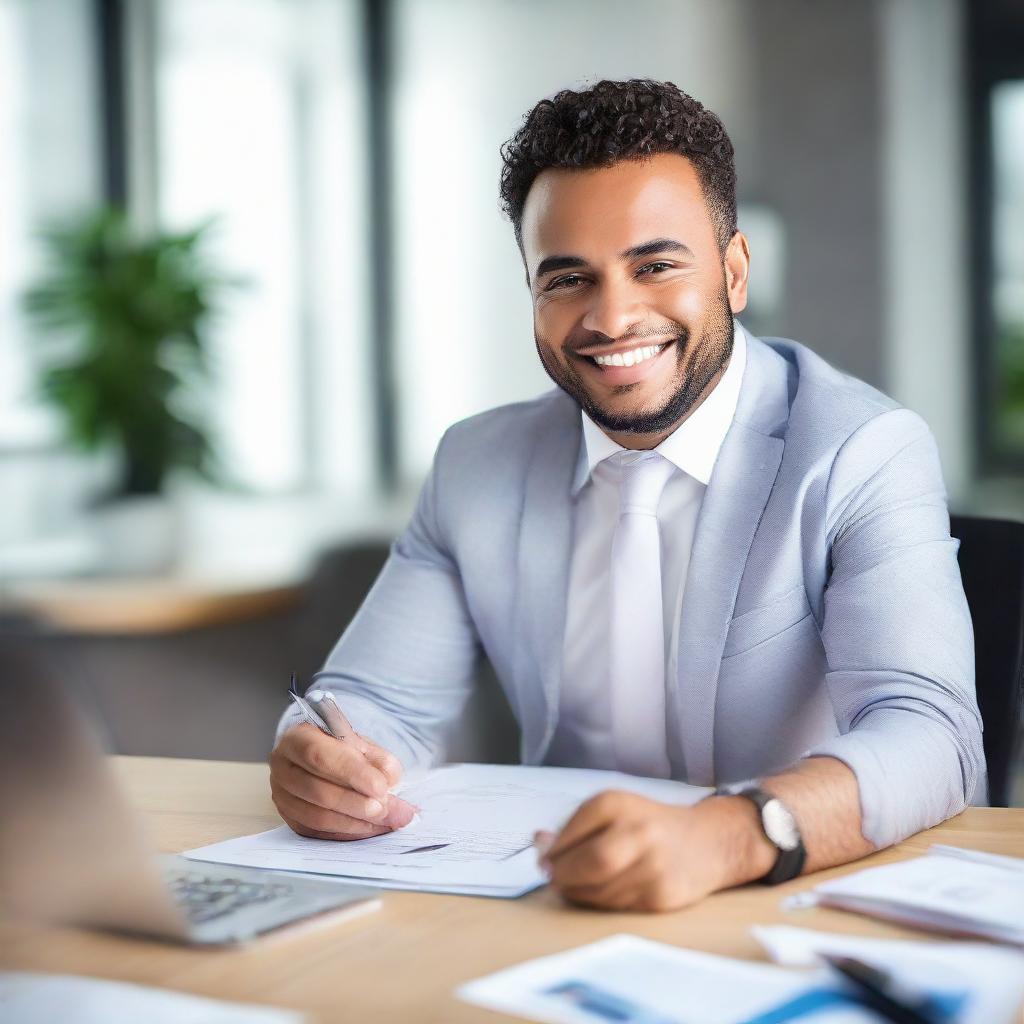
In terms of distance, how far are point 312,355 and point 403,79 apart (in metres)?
1.16

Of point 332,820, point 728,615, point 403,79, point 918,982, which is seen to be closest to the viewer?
point 918,982

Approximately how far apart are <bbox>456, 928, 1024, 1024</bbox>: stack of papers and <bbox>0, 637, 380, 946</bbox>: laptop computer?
0.66 feet

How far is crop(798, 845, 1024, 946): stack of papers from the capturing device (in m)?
0.89

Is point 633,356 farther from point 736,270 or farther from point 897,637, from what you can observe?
point 897,637

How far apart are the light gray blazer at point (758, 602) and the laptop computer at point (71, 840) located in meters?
0.53

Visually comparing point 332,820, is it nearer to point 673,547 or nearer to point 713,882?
point 713,882

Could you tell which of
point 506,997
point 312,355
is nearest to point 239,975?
Result: point 506,997

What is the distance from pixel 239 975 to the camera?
854 millimetres

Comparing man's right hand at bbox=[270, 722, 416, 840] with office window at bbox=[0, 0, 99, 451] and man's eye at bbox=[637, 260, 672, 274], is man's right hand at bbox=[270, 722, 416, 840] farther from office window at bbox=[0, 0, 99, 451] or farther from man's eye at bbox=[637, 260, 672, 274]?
office window at bbox=[0, 0, 99, 451]

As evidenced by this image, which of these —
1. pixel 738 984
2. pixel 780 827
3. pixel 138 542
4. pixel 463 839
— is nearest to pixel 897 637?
pixel 780 827

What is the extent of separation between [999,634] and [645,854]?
77 cm

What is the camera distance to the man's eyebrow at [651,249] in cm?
155

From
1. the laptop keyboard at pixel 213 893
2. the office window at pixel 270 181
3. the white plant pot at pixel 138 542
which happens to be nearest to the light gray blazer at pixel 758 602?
the laptop keyboard at pixel 213 893

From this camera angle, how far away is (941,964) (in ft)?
2.66
